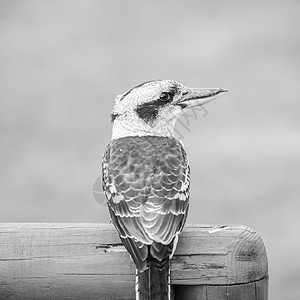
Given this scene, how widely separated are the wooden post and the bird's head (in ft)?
3.27

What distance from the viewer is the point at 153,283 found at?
6.16 feet

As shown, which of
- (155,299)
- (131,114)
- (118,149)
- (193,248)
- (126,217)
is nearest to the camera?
(155,299)

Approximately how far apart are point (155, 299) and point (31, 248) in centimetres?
51

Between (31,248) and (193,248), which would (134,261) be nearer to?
(193,248)

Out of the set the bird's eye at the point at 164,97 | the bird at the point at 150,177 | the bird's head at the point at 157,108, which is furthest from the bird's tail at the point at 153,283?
the bird's eye at the point at 164,97

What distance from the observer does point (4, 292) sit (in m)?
2.03

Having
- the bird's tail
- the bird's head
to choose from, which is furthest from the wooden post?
the bird's head

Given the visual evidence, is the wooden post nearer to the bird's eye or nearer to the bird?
the bird

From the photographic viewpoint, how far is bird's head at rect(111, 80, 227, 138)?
295 centimetres

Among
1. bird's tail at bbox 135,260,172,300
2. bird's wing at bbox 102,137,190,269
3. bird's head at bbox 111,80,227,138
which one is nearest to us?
bird's tail at bbox 135,260,172,300

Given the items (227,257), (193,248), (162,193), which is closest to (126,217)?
(162,193)

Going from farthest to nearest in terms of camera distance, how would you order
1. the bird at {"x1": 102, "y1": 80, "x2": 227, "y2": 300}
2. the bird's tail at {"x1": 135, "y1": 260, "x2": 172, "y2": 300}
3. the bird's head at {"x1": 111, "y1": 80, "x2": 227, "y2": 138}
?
1. the bird's head at {"x1": 111, "y1": 80, "x2": 227, "y2": 138}
2. the bird at {"x1": 102, "y1": 80, "x2": 227, "y2": 300}
3. the bird's tail at {"x1": 135, "y1": 260, "x2": 172, "y2": 300}

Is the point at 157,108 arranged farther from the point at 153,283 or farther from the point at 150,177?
the point at 153,283

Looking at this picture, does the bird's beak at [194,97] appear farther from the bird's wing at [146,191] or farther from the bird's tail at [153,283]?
the bird's tail at [153,283]
